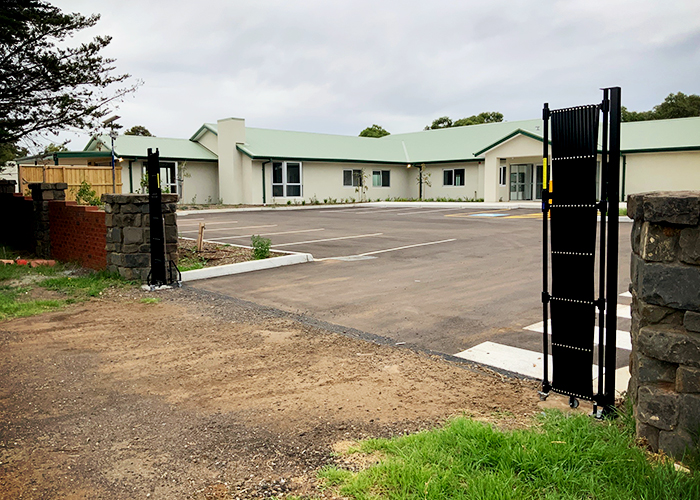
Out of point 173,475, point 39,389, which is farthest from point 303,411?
point 39,389

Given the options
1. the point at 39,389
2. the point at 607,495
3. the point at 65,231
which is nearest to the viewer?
the point at 607,495

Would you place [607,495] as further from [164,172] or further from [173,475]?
[164,172]

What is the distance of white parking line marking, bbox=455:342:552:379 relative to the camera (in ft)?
18.5

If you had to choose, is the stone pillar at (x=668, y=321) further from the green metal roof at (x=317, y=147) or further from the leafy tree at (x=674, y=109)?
the leafy tree at (x=674, y=109)

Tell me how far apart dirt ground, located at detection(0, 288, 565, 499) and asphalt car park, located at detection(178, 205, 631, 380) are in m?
0.90

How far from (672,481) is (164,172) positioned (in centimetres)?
3438

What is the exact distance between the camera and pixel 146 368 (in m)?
5.82

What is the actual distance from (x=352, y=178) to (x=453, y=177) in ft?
23.1

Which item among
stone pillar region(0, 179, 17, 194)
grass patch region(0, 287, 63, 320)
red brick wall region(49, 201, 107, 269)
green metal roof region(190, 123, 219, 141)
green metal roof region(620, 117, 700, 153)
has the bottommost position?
grass patch region(0, 287, 63, 320)

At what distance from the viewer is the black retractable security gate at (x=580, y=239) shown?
4.23 meters

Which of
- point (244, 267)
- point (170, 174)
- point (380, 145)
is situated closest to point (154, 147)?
point (170, 174)

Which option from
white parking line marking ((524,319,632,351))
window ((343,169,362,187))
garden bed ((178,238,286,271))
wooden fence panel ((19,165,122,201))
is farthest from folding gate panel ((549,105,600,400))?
window ((343,169,362,187))

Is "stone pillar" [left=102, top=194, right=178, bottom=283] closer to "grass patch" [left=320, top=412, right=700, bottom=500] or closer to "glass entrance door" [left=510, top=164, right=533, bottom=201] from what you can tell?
"grass patch" [left=320, top=412, right=700, bottom=500]

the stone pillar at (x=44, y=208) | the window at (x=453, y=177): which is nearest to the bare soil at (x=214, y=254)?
the stone pillar at (x=44, y=208)
